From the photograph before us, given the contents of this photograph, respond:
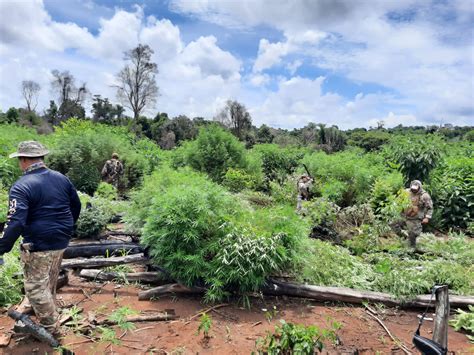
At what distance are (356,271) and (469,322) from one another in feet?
5.79

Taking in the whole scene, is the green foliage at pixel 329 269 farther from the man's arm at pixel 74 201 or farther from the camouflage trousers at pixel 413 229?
the man's arm at pixel 74 201

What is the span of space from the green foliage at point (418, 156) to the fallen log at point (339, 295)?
19.8 feet

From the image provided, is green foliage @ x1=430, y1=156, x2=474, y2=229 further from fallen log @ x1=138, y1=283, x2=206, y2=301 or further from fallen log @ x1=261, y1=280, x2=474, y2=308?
fallen log @ x1=138, y1=283, x2=206, y2=301

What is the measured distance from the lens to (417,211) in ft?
27.6

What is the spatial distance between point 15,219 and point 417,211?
7.91 meters

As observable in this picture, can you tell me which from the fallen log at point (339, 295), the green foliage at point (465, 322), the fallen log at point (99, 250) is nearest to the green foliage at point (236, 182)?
the fallen log at point (99, 250)

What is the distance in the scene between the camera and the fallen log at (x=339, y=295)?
549 centimetres

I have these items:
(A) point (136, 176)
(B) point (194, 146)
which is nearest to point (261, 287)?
(B) point (194, 146)

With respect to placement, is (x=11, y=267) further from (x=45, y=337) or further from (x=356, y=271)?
(x=356, y=271)

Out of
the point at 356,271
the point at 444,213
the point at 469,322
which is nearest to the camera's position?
the point at 469,322

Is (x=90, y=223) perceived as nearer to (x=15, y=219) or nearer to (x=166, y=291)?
(x=166, y=291)

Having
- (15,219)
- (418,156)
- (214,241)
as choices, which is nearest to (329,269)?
(214,241)

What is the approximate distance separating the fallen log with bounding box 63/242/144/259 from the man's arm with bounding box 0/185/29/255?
2803 mm

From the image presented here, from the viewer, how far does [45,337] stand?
153 inches
